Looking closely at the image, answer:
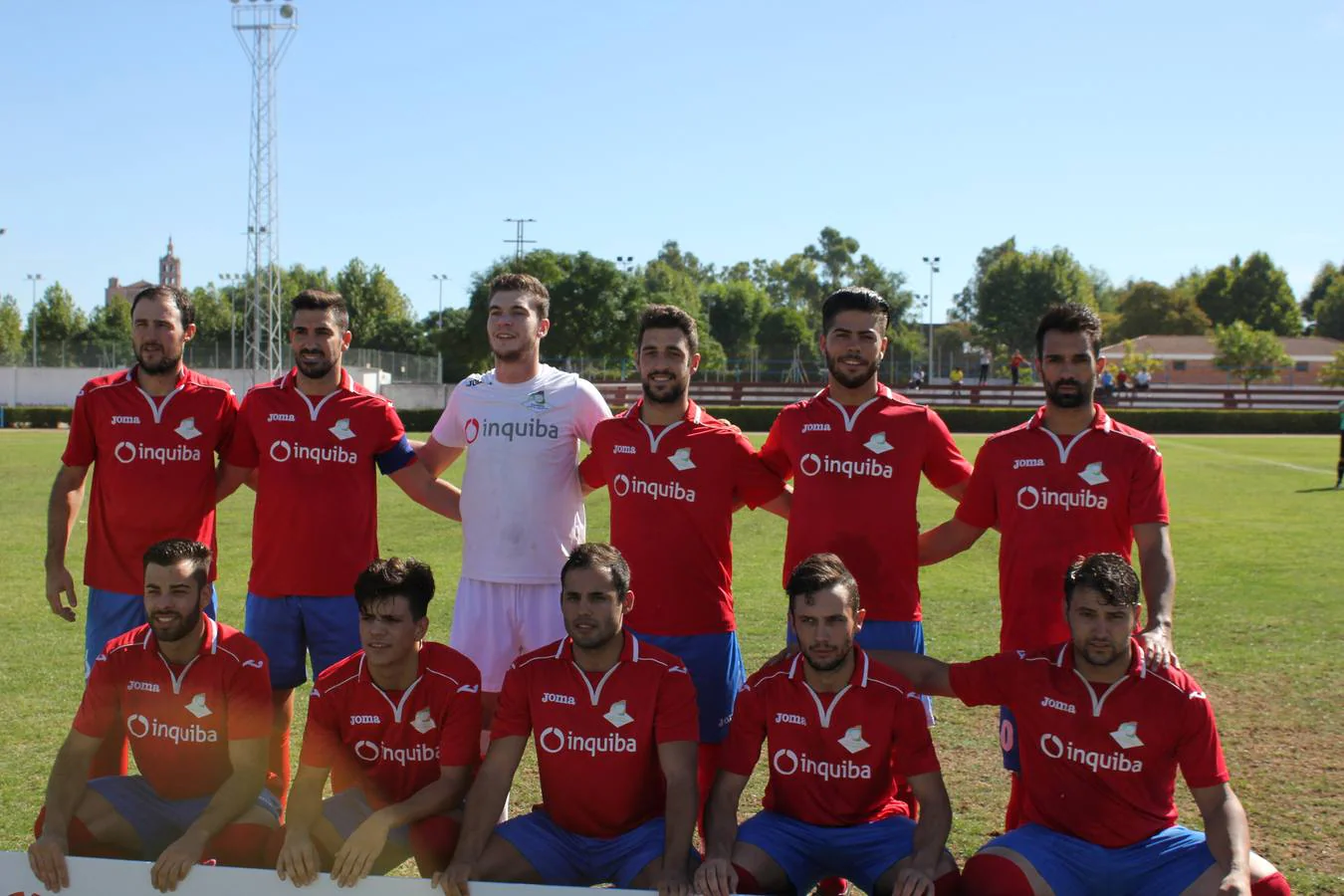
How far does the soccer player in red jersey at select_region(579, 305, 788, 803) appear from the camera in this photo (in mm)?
4914

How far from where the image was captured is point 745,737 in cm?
427

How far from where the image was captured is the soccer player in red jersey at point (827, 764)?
4094 millimetres

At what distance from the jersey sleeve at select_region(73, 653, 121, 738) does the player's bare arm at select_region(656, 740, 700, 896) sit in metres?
2.24

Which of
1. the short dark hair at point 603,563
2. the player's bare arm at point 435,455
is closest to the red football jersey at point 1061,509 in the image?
the short dark hair at point 603,563

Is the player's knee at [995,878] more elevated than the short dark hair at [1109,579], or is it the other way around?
the short dark hair at [1109,579]

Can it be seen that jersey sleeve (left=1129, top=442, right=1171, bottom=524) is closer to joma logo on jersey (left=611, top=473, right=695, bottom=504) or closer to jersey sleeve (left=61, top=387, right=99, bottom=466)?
joma logo on jersey (left=611, top=473, right=695, bottom=504)

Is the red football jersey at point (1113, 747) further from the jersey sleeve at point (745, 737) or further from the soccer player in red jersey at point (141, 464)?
the soccer player in red jersey at point (141, 464)

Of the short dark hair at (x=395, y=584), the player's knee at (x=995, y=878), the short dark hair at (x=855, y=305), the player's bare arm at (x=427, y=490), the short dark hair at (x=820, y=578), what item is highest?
the short dark hair at (x=855, y=305)

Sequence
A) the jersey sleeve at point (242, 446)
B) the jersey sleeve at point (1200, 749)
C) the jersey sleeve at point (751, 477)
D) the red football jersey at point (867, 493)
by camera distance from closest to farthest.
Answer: the jersey sleeve at point (1200, 749)
the red football jersey at point (867, 493)
the jersey sleeve at point (751, 477)
the jersey sleeve at point (242, 446)

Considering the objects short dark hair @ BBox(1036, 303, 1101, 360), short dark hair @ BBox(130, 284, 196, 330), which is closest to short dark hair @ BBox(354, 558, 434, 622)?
short dark hair @ BBox(130, 284, 196, 330)

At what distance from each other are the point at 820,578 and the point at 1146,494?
149 centimetres

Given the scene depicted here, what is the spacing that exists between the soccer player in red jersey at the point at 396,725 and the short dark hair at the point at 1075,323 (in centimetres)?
276

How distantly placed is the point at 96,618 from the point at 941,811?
12.9ft

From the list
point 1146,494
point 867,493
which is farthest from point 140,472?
point 1146,494
